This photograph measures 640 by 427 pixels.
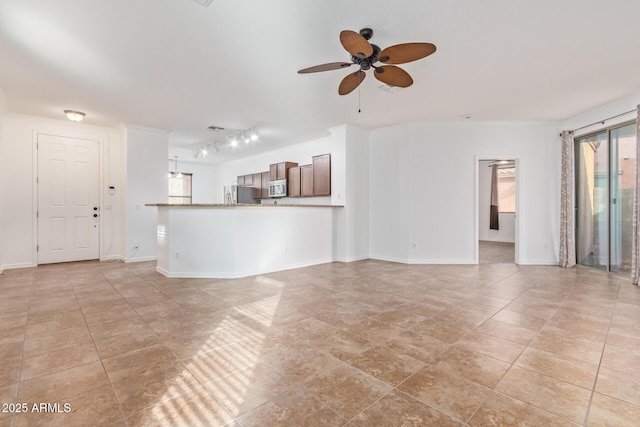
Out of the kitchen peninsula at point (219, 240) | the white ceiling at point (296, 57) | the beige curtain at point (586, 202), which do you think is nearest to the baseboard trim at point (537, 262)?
the beige curtain at point (586, 202)

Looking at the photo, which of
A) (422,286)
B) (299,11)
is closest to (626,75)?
(422,286)

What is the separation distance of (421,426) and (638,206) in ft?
16.5

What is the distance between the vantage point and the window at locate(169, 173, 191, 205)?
33.4 ft

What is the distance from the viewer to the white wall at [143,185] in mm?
5832

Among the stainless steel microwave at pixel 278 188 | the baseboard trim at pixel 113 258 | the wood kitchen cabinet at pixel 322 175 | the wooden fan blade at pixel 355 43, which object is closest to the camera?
the wooden fan blade at pixel 355 43

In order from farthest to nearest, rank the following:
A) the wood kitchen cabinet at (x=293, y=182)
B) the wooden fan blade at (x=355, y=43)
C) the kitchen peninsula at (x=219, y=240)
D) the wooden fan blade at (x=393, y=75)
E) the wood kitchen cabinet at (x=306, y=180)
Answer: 1. the wood kitchen cabinet at (x=293, y=182)
2. the wood kitchen cabinet at (x=306, y=180)
3. the kitchen peninsula at (x=219, y=240)
4. the wooden fan blade at (x=393, y=75)
5. the wooden fan blade at (x=355, y=43)

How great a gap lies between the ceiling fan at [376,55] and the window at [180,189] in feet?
28.8

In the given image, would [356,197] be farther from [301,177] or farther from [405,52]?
[405,52]

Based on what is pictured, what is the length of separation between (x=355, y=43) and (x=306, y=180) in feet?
16.0

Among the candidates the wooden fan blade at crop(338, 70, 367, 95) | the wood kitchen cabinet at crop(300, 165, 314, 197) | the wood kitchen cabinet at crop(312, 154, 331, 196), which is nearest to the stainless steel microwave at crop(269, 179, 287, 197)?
the wood kitchen cabinet at crop(300, 165, 314, 197)

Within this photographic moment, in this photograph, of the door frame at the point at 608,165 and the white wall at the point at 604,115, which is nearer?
the white wall at the point at 604,115

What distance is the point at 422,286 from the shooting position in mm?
4082

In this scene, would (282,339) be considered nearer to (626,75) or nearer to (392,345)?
(392,345)

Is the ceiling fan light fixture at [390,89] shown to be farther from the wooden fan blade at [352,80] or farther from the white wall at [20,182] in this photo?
the white wall at [20,182]
